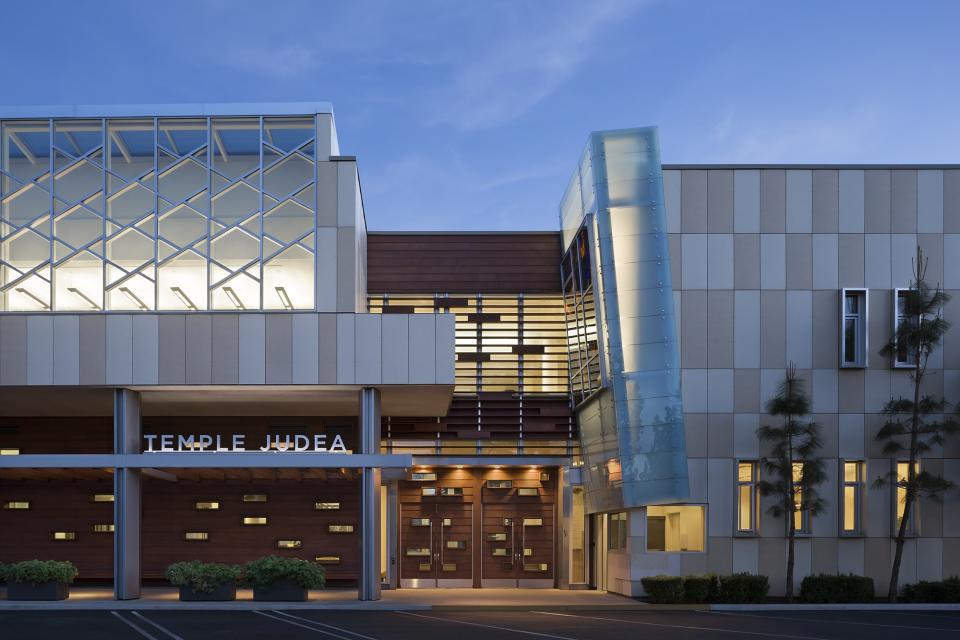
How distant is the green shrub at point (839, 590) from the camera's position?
Result: 22.8 metres

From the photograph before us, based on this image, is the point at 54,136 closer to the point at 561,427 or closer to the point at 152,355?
the point at 152,355

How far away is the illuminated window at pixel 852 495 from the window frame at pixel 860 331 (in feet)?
8.52

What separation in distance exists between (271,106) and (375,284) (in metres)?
6.51

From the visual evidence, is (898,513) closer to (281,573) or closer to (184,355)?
(281,573)

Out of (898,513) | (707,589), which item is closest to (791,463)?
(898,513)

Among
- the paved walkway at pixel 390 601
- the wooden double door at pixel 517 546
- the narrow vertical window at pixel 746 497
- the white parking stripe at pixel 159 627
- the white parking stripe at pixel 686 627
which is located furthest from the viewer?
the wooden double door at pixel 517 546

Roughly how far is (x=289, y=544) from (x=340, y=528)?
1574 mm

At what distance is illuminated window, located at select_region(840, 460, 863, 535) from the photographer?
945 inches

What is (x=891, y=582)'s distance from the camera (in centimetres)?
2297

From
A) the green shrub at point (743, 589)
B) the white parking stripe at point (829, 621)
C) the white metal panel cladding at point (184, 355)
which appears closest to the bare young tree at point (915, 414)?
the green shrub at point (743, 589)

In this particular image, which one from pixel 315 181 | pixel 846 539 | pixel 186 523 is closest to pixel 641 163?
pixel 315 181

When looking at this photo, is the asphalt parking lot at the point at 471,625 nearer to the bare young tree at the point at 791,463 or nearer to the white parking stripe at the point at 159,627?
the white parking stripe at the point at 159,627

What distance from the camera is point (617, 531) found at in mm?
24766


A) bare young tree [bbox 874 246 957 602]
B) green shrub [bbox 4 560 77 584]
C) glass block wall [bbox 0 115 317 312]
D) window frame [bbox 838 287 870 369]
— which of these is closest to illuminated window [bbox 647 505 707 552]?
bare young tree [bbox 874 246 957 602]
